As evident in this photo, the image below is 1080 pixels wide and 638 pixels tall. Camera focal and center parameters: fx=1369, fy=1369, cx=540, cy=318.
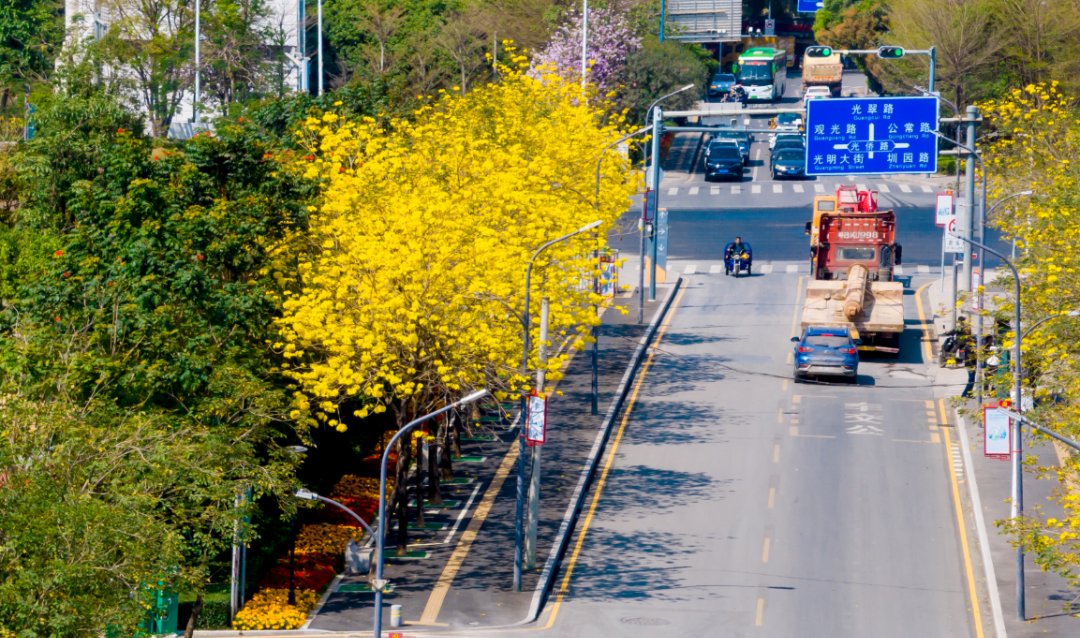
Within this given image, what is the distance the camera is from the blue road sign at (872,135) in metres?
44.2

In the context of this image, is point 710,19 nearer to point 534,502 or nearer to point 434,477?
point 434,477

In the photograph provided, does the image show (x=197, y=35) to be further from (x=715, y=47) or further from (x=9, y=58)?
(x=715, y=47)

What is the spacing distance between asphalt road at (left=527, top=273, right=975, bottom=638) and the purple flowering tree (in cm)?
3951

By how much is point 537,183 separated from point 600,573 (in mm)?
12462

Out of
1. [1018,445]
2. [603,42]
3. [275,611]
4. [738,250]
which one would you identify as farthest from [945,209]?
[603,42]

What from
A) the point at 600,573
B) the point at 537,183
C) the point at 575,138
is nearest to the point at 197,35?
the point at 575,138

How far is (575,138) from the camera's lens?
51.4 meters

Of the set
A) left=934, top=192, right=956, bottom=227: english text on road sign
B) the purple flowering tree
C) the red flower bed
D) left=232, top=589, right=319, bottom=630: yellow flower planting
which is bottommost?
left=232, top=589, right=319, bottom=630: yellow flower planting

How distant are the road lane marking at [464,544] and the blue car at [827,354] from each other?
37.1 ft

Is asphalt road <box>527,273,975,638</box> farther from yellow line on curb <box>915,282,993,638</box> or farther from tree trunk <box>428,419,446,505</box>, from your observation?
tree trunk <box>428,419,446,505</box>

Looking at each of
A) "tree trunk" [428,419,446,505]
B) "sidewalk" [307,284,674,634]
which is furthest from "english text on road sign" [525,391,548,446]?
"tree trunk" [428,419,446,505]

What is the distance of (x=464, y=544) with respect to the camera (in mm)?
35844

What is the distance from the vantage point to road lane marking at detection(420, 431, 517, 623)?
31.8 meters

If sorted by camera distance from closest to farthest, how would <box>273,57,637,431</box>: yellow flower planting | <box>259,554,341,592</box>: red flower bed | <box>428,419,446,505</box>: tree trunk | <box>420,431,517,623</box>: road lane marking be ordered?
<box>420,431,517,623</box>: road lane marking
<box>273,57,637,431</box>: yellow flower planting
<box>259,554,341,592</box>: red flower bed
<box>428,419,446,505</box>: tree trunk
